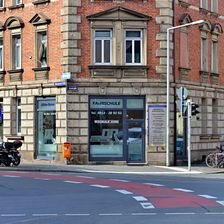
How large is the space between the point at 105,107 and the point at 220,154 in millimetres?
6032

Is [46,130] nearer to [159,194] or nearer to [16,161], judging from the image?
[16,161]

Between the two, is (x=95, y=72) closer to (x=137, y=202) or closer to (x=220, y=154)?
(x=220, y=154)

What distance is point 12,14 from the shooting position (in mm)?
29984

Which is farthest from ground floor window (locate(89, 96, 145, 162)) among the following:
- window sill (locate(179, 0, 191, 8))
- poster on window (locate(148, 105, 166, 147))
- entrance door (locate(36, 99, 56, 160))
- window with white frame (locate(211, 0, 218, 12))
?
window with white frame (locate(211, 0, 218, 12))

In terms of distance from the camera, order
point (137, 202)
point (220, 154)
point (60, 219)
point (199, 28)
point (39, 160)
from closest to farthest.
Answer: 1. point (60, 219)
2. point (137, 202)
3. point (220, 154)
4. point (39, 160)
5. point (199, 28)

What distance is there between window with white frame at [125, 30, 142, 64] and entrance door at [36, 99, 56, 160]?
447 centimetres

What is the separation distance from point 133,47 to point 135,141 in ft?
15.4

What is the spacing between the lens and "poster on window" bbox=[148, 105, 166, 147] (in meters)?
27.4

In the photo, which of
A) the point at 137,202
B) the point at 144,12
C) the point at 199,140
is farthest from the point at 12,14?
the point at 137,202

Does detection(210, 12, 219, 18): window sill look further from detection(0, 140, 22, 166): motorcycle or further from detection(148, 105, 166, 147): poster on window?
detection(0, 140, 22, 166): motorcycle

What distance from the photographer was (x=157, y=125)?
27453 mm

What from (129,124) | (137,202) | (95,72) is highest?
(95,72)

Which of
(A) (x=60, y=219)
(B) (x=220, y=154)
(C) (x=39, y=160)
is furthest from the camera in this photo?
(C) (x=39, y=160)

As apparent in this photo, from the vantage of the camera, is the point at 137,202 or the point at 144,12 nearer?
the point at 137,202
